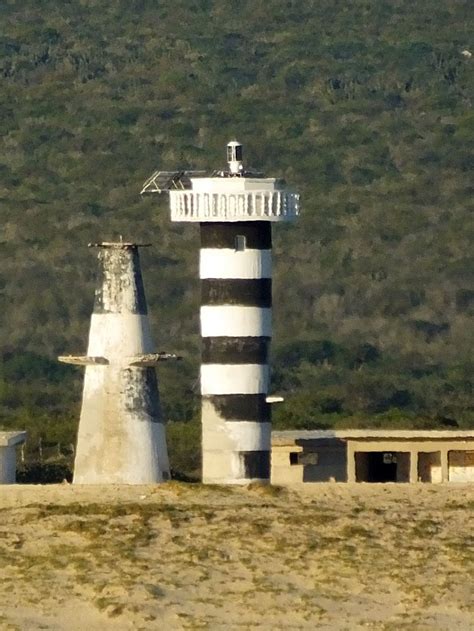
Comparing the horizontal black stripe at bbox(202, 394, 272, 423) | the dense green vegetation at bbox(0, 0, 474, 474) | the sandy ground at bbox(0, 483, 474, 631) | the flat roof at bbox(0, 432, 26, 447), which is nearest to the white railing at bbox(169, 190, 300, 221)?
the horizontal black stripe at bbox(202, 394, 272, 423)

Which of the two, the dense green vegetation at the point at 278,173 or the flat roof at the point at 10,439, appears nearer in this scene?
the flat roof at the point at 10,439

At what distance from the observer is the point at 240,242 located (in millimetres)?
30188

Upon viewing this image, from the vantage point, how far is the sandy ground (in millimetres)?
25750

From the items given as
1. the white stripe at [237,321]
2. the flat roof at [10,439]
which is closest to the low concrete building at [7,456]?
the flat roof at [10,439]

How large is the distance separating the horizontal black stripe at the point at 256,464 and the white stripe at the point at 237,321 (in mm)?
1368

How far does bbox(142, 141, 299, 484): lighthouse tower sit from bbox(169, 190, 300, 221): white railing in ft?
0.04

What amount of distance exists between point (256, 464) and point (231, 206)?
2.96 metres

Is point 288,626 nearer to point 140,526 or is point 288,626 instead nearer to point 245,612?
Result: point 245,612

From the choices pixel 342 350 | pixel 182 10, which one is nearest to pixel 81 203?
pixel 342 350

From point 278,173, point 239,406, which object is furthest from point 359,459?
point 278,173

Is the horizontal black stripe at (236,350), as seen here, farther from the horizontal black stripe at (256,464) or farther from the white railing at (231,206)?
the white railing at (231,206)

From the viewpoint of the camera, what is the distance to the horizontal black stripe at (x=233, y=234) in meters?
30.2

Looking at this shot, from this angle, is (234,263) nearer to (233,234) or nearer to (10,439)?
(233,234)

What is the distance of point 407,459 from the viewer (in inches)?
1305
